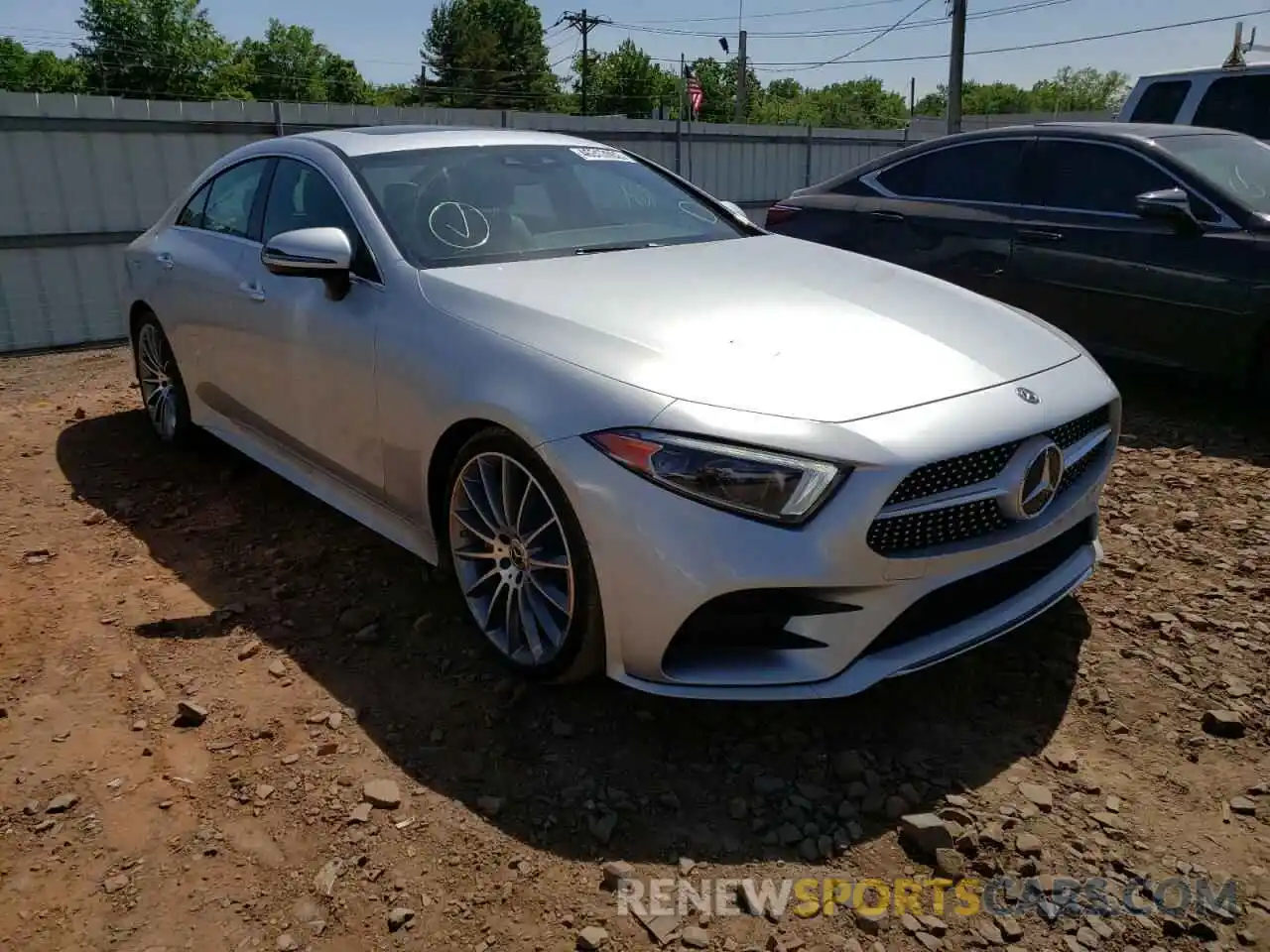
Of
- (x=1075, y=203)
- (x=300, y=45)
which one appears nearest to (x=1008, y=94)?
(x=300, y=45)

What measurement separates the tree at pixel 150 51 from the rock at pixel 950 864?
76.8 metres

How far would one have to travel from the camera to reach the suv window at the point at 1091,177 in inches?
215

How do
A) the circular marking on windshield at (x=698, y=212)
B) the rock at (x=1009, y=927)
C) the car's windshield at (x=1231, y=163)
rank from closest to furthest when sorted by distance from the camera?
the rock at (x=1009, y=927) → the circular marking on windshield at (x=698, y=212) → the car's windshield at (x=1231, y=163)

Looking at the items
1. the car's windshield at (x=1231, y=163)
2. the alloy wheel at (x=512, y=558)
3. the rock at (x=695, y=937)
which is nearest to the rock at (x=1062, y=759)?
the rock at (x=695, y=937)

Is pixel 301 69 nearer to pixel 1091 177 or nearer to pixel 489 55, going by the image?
pixel 489 55

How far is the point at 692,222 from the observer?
4.09 m

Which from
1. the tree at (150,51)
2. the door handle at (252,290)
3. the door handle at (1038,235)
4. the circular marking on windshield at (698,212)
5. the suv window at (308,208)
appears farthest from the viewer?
the tree at (150,51)

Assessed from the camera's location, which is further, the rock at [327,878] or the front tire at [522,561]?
the front tire at [522,561]

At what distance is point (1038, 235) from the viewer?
575 centimetres

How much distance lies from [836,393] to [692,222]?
5.84 ft

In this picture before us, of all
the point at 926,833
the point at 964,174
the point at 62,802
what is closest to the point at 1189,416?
the point at 964,174

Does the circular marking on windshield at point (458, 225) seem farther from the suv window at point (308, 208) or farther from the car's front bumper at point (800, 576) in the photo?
the car's front bumper at point (800, 576)

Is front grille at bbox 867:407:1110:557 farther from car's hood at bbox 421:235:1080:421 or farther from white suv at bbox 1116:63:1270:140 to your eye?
white suv at bbox 1116:63:1270:140

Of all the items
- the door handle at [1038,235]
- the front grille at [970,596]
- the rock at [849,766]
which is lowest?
the rock at [849,766]
